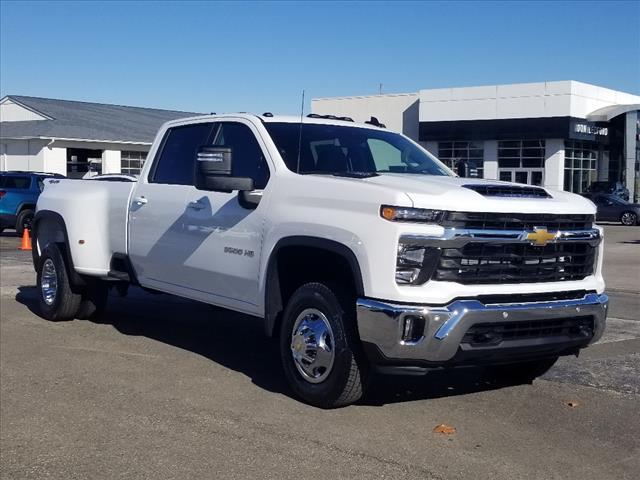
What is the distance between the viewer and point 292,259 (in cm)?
618

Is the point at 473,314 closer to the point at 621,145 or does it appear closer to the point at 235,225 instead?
the point at 235,225

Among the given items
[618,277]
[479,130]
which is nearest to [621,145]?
[479,130]

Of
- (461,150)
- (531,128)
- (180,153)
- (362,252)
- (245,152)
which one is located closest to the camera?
(362,252)

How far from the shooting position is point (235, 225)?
657 cm

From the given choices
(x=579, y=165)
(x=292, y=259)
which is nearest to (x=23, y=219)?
(x=292, y=259)

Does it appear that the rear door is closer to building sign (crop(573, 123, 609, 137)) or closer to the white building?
the white building

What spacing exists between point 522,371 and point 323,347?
6.29 ft

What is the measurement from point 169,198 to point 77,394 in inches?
77.9

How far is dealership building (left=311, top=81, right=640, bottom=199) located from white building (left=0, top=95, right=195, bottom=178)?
14.1m

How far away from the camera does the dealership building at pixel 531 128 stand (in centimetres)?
4384

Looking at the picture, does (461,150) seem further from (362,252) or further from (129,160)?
(362,252)

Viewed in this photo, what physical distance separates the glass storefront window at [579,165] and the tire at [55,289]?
127 feet

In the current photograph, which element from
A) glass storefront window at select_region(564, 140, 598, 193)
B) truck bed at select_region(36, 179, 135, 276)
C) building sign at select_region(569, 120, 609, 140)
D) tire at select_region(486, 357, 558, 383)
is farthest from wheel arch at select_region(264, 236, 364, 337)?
glass storefront window at select_region(564, 140, 598, 193)

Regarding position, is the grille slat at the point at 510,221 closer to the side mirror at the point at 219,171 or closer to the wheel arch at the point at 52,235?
the side mirror at the point at 219,171
